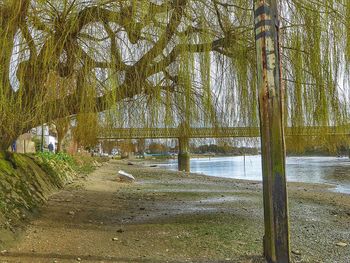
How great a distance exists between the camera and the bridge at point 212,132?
3998 millimetres

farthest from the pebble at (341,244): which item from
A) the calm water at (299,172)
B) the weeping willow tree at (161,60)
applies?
the weeping willow tree at (161,60)

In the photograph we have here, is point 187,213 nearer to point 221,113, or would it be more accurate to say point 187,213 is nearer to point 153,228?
point 153,228

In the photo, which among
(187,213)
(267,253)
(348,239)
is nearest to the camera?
(267,253)

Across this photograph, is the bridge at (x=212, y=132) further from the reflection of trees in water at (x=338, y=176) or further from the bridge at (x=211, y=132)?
the reflection of trees in water at (x=338, y=176)

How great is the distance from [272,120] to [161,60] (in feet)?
4.08

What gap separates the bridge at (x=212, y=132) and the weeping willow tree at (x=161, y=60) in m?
0.09

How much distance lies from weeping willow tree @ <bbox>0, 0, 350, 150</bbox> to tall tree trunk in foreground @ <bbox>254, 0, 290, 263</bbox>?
2.18 ft

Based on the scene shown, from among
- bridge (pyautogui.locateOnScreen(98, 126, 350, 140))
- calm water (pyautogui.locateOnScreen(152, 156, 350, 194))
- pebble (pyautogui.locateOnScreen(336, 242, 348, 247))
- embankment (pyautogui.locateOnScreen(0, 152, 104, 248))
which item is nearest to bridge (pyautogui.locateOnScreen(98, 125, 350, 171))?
bridge (pyautogui.locateOnScreen(98, 126, 350, 140))

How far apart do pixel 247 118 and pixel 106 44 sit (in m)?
1.63

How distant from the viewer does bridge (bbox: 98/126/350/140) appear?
4.00 meters

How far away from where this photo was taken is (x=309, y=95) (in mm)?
3875

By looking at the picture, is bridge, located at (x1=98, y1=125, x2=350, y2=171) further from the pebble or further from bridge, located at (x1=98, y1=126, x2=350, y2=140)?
the pebble

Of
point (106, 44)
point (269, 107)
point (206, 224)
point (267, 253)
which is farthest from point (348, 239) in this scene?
point (106, 44)

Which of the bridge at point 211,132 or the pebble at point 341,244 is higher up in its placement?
the bridge at point 211,132
